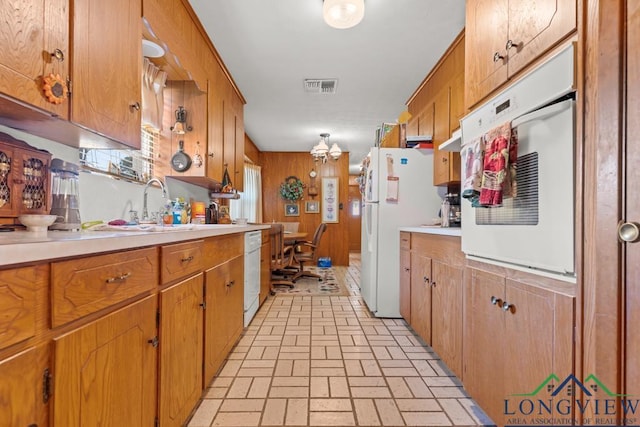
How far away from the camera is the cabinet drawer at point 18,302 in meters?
0.55

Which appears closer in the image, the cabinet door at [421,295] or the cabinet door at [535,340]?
the cabinet door at [535,340]

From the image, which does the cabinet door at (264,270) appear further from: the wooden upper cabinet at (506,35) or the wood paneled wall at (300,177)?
the wood paneled wall at (300,177)

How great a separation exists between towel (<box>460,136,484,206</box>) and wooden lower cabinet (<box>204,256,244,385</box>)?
1.33 meters

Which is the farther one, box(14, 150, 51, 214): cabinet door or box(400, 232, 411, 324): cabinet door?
box(400, 232, 411, 324): cabinet door

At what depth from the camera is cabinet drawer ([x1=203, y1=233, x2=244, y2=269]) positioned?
1588 mm

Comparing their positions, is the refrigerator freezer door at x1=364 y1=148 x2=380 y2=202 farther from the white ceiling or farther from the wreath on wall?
the wreath on wall

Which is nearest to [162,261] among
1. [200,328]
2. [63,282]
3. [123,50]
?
[63,282]

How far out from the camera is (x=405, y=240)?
268cm

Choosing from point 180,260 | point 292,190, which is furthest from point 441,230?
point 292,190

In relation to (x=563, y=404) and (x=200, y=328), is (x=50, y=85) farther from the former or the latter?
(x=563, y=404)

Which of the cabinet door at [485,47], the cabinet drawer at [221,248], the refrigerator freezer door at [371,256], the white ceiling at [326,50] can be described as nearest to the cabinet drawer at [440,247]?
the refrigerator freezer door at [371,256]

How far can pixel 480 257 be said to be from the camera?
4.47ft

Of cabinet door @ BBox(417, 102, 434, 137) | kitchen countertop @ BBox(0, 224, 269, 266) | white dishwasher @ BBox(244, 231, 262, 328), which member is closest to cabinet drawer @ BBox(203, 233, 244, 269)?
white dishwasher @ BBox(244, 231, 262, 328)

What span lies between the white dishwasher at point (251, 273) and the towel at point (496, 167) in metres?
1.84
